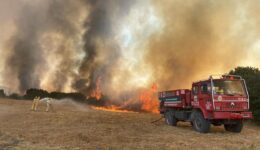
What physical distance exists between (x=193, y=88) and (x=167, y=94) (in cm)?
371

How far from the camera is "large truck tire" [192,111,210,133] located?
21.0 metres

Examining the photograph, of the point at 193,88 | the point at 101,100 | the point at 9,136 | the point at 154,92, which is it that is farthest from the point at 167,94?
the point at 101,100

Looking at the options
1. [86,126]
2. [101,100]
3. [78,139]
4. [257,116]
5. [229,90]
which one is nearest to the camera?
[78,139]

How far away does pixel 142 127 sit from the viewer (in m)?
22.8

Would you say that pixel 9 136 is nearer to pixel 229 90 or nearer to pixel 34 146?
pixel 34 146

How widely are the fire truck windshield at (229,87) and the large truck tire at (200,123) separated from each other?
1849mm

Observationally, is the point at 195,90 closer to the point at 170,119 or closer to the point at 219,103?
the point at 219,103

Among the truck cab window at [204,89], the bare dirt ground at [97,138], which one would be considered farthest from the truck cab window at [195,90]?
the bare dirt ground at [97,138]

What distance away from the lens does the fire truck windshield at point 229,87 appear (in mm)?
20625

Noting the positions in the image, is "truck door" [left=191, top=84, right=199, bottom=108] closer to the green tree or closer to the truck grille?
the truck grille

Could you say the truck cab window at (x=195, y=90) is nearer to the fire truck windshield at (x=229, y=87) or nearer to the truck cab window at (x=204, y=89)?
the truck cab window at (x=204, y=89)

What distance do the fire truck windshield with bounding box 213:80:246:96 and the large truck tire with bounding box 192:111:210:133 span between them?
1849 millimetres

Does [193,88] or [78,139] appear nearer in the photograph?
[78,139]

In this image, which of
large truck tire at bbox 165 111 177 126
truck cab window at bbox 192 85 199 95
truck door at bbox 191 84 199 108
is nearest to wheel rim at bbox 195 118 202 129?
truck door at bbox 191 84 199 108
